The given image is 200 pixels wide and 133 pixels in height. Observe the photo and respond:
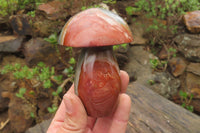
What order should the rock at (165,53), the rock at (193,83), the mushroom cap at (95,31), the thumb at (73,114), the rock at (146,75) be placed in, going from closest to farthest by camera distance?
the mushroom cap at (95,31) → the thumb at (73,114) → the rock at (193,83) → the rock at (146,75) → the rock at (165,53)

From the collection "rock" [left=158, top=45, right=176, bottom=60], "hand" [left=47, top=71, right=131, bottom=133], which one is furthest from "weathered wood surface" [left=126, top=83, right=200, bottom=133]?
"rock" [left=158, top=45, right=176, bottom=60]

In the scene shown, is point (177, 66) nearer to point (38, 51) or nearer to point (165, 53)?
point (165, 53)

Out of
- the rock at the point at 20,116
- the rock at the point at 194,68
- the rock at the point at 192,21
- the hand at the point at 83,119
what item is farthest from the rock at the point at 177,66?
the rock at the point at 20,116

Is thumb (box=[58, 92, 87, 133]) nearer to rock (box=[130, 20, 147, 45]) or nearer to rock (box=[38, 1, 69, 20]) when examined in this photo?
rock (box=[38, 1, 69, 20])

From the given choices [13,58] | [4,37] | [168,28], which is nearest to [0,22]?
[4,37]

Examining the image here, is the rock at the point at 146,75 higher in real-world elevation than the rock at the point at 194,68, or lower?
lower

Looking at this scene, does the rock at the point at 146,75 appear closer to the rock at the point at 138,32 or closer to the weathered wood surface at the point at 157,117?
the rock at the point at 138,32
